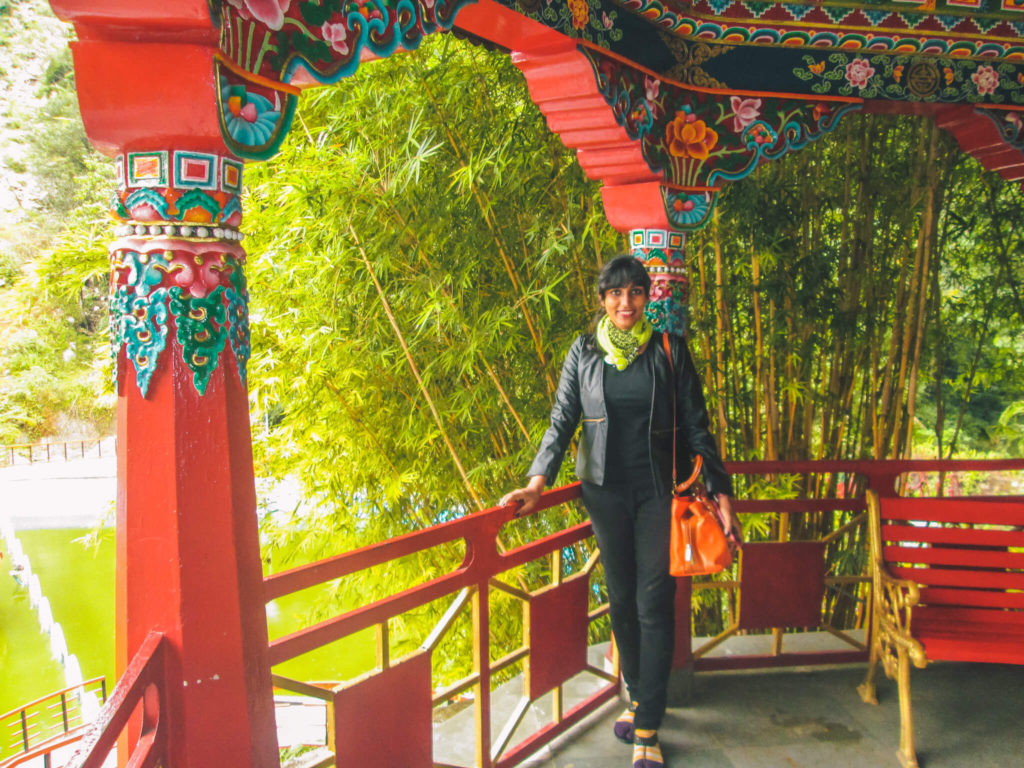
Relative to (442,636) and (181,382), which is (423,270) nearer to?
(442,636)

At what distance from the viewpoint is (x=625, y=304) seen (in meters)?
2.11

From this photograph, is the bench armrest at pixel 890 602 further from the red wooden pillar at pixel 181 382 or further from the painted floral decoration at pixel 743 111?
the red wooden pillar at pixel 181 382

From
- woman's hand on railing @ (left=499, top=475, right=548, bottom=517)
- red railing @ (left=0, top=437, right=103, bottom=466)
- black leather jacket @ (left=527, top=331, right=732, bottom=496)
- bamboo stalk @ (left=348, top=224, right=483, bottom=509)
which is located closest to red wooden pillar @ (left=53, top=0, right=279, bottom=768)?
woman's hand on railing @ (left=499, top=475, right=548, bottom=517)

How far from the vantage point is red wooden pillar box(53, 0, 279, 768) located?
3.82ft

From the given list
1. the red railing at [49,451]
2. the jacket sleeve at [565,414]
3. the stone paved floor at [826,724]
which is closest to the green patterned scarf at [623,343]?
the jacket sleeve at [565,414]

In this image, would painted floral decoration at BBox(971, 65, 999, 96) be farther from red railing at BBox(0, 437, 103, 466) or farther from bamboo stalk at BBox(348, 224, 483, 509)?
red railing at BBox(0, 437, 103, 466)

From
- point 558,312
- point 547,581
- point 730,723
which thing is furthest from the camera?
point 547,581

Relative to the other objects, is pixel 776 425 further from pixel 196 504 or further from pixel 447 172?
pixel 196 504

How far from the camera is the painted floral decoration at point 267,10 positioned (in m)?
1.21

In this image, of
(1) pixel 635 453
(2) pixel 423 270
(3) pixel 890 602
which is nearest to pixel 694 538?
(1) pixel 635 453

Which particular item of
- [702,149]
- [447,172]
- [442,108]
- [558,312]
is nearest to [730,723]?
[558,312]

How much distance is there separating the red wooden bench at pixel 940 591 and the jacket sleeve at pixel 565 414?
3.81 ft

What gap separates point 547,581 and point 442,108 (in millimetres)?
2133

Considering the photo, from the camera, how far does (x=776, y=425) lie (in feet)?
10.8
